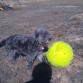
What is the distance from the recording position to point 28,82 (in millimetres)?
6711

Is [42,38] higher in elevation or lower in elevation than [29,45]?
higher

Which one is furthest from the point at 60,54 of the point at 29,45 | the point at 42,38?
the point at 29,45

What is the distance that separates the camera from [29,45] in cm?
712

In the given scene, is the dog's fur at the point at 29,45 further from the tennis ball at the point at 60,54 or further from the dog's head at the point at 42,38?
the tennis ball at the point at 60,54

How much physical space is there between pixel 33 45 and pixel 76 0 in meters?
21.3

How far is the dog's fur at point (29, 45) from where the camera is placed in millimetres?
6734

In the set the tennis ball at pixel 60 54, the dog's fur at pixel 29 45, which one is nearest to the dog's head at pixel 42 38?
the dog's fur at pixel 29 45

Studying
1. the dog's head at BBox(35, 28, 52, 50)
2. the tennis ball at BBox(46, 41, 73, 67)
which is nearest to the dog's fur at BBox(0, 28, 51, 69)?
the dog's head at BBox(35, 28, 52, 50)

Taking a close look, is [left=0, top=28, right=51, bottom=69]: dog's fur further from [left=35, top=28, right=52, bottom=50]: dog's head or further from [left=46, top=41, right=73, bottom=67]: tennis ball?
[left=46, top=41, right=73, bottom=67]: tennis ball

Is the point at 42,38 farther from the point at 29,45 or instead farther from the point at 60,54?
the point at 60,54

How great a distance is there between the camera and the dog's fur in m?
6.73

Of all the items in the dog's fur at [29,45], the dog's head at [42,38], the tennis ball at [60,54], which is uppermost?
the tennis ball at [60,54]

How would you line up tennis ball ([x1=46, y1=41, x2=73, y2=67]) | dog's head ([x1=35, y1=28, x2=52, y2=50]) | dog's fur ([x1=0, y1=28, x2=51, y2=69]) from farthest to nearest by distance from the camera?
1. dog's fur ([x1=0, y1=28, x2=51, y2=69])
2. dog's head ([x1=35, y1=28, x2=52, y2=50])
3. tennis ball ([x1=46, y1=41, x2=73, y2=67])

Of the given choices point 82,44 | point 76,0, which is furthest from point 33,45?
point 76,0
